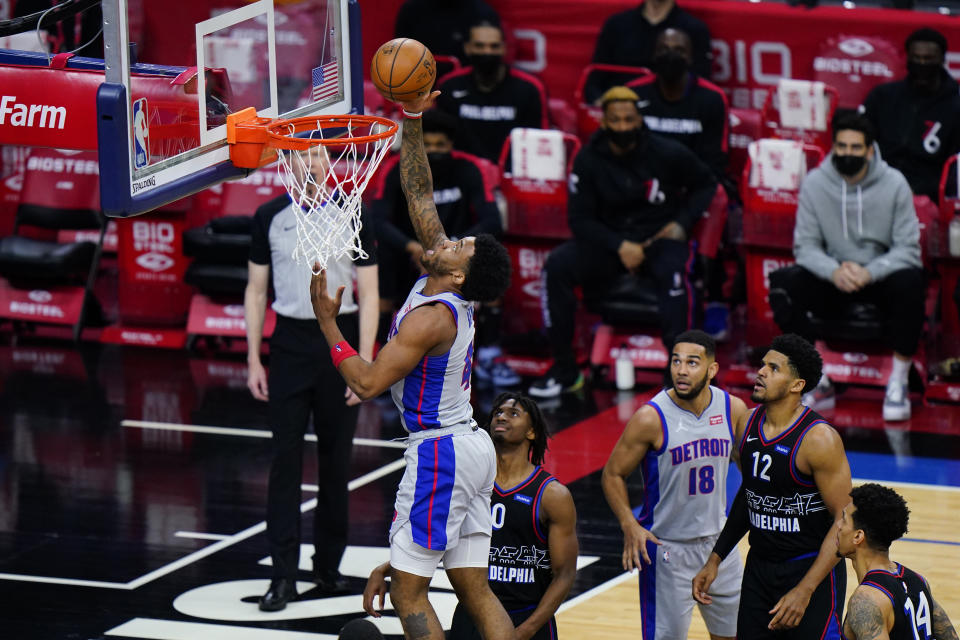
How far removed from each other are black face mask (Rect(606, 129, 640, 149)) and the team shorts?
5597mm

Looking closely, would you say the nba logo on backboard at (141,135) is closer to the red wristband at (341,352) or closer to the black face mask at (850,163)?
the red wristband at (341,352)

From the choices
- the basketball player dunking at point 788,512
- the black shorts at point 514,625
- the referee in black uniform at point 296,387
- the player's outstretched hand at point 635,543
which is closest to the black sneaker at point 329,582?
the referee in black uniform at point 296,387

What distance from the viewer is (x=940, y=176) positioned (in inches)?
485

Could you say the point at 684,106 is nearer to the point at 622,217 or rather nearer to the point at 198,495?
the point at 622,217

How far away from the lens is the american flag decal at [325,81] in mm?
7934

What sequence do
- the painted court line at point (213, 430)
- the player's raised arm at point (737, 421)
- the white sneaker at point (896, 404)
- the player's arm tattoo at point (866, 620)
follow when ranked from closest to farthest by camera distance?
1. the player's arm tattoo at point (866, 620)
2. the player's raised arm at point (737, 421)
3. the painted court line at point (213, 430)
4. the white sneaker at point (896, 404)

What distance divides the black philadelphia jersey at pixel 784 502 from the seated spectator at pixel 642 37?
6.84 metres

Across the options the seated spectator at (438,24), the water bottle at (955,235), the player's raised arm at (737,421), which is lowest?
the player's raised arm at (737,421)

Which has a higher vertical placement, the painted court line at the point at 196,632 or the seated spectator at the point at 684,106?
the seated spectator at the point at 684,106

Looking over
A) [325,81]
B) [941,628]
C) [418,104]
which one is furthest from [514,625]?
[325,81]

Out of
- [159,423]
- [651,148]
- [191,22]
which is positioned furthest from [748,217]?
[191,22]

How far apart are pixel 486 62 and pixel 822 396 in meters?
3.83

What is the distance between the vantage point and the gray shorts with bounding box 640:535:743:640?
271 inches

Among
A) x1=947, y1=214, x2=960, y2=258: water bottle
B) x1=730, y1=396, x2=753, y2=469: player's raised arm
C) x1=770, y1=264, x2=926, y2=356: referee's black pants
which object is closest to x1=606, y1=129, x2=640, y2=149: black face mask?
x1=770, y1=264, x2=926, y2=356: referee's black pants
